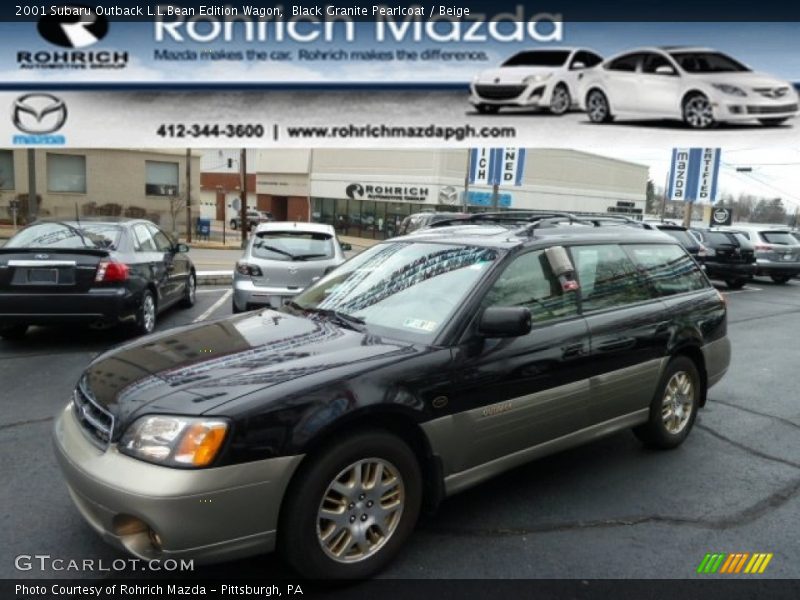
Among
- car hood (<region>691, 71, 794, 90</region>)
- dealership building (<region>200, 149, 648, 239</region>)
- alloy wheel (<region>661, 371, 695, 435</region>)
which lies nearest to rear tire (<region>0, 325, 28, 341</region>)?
alloy wheel (<region>661, 371, 695, 435</region>)

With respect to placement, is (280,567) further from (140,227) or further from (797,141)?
(797,141)

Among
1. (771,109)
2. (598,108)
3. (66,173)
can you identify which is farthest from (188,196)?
(771,109)

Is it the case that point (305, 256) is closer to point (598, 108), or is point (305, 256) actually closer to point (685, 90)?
point (598, 108)

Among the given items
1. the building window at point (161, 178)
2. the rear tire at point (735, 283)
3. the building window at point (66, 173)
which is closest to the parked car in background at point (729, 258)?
the rear tire at point (735, 283)

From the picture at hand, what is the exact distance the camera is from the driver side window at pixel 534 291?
332 cm

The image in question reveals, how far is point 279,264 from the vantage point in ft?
26.1

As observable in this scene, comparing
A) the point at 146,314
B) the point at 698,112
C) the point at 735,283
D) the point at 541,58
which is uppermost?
the point at 541,58

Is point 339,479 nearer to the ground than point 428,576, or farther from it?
farther from it

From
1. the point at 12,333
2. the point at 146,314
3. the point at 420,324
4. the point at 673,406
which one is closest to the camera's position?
the point at 420,324

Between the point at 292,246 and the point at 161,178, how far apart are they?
26323mm

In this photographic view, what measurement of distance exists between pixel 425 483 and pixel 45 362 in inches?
196

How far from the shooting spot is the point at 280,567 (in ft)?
9.18

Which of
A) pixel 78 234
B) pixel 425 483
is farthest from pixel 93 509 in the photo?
pixel 78 234

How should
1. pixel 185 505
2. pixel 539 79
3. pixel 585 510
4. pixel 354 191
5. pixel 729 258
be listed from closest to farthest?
1. pixel 185 505
2. pixel 585 510
3. pixel 539 79
4. pixel 729 258
5. pixel 354 191
